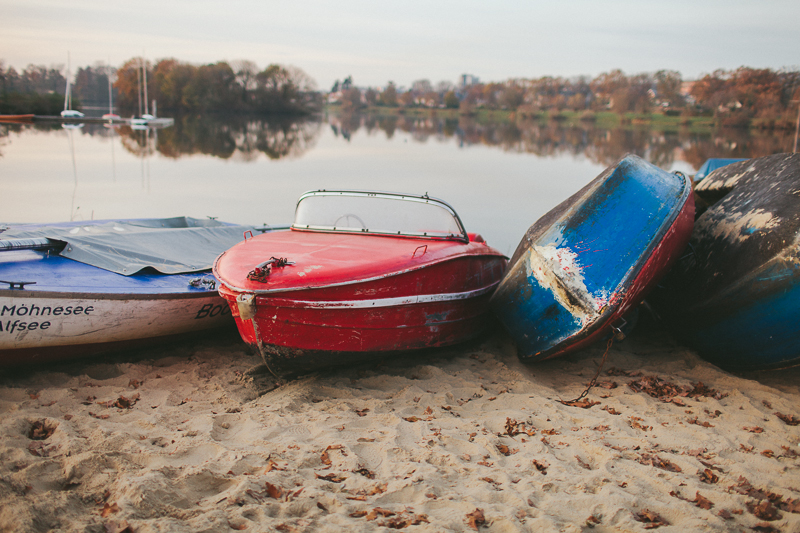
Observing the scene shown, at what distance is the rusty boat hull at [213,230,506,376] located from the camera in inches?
186

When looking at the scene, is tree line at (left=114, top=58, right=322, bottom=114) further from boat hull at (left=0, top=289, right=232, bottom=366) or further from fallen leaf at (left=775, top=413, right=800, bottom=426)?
fallen leaf at (left=775, top=413, right=800, bottom=426)

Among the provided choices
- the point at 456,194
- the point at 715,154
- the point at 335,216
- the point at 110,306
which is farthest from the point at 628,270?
the point at 715,154

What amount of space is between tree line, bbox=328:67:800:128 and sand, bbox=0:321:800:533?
31630 mm

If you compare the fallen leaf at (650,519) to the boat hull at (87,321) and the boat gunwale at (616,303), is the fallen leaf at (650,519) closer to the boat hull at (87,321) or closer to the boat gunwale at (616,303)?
the boat gunwale at (616,303)

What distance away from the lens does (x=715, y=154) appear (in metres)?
32.8

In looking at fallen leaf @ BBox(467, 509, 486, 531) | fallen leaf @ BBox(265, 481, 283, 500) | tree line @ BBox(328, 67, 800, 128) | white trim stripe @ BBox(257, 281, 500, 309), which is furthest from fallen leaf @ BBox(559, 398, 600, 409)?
tree line @ BBox(328, 67, 800, 128)

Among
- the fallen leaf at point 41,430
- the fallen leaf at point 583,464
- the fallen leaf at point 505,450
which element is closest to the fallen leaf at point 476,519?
the fallen leaf at point 505,450

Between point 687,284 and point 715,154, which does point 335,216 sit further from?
point 715,154

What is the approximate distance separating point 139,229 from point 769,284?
8197mm

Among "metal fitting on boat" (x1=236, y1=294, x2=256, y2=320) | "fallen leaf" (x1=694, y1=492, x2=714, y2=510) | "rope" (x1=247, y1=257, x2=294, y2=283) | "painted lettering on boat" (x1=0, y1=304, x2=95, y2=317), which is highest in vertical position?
"rope" (x1=247, y1=257, x2=294, y2=283)

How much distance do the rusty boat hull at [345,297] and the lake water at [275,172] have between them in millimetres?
7911

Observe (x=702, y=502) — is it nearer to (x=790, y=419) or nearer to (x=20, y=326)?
(x=790, y=419)

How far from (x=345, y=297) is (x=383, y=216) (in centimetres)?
182

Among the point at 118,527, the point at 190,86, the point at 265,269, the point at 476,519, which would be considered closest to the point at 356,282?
the point at 265,269
